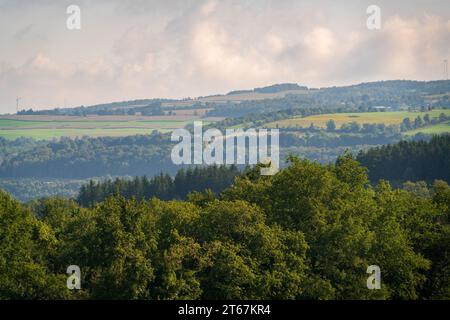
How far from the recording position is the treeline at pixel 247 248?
220 feet

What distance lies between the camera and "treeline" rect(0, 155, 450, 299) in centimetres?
6719

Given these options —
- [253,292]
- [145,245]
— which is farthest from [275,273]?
[145,245]

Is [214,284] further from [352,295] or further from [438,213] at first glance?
[438,213]

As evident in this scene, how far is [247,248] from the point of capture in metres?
71.3
